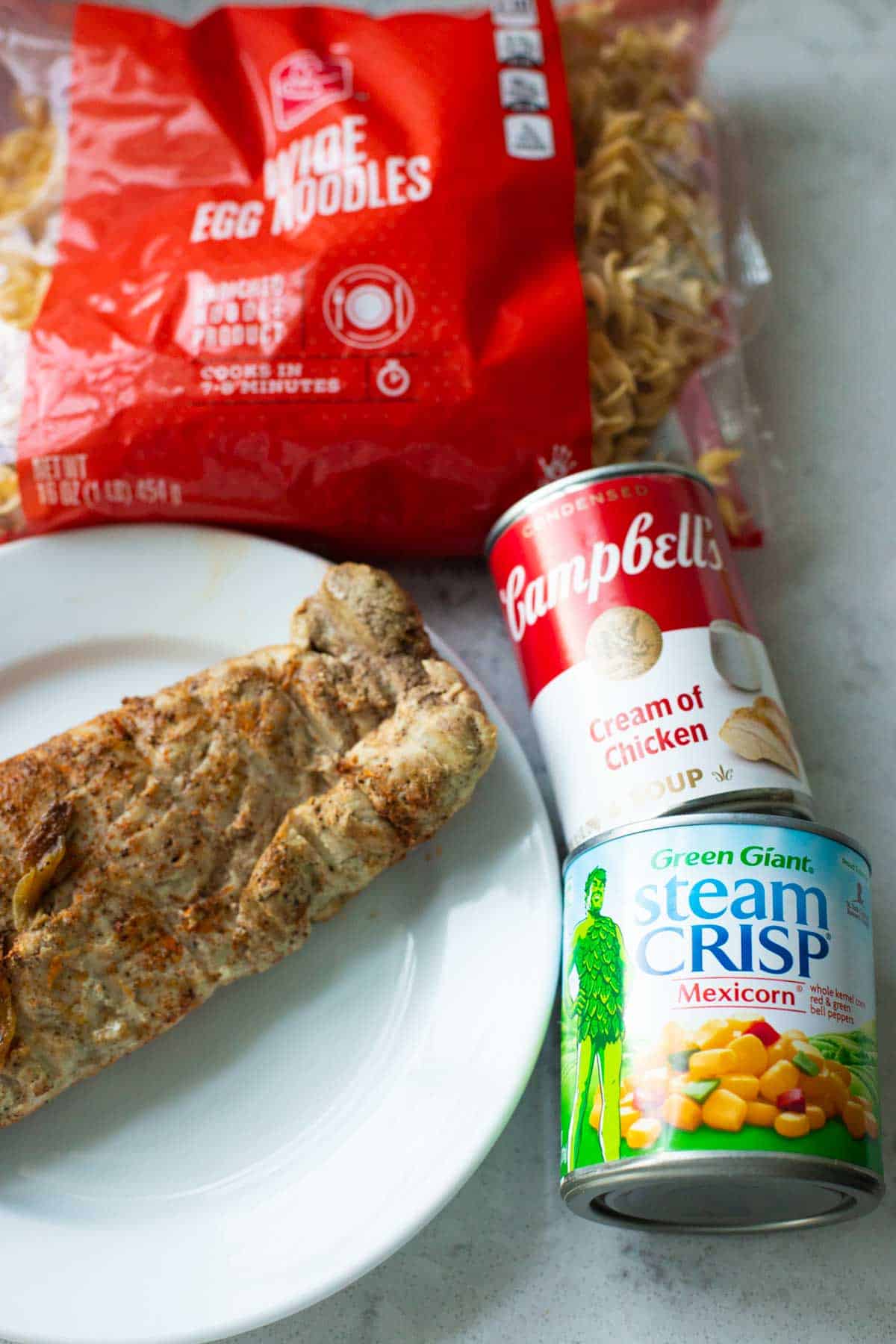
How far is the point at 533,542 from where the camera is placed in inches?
53.4

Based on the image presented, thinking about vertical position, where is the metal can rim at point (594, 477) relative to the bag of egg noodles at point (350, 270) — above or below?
below

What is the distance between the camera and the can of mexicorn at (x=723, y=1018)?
3.52 feet

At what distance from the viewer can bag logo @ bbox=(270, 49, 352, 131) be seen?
154cm

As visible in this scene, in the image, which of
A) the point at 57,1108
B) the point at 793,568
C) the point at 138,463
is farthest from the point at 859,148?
the point at 57,1108

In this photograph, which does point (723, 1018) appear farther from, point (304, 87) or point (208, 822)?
point (304, 87)

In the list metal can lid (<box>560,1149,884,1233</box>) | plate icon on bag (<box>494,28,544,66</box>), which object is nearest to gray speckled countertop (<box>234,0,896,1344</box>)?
metal can lid (<box>560,1149,884,1233</box>)

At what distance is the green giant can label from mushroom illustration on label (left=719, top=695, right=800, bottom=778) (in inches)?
5.0

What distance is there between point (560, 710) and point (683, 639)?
0.17 m

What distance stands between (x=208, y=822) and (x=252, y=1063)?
340 mm

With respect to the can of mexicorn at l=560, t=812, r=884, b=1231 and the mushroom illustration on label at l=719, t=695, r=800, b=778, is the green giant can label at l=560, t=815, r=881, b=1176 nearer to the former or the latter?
the can of mexicorn at l=560, t=812, r=884, b=1231

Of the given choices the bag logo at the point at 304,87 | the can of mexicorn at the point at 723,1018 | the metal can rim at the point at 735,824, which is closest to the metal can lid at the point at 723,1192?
the can of mexicorn at the point at 723,1018

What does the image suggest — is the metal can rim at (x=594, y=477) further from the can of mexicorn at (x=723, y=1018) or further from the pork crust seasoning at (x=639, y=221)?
the can of mexicorn at (x=723, y=1018)

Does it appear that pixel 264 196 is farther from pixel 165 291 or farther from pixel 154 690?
pixel 154 690

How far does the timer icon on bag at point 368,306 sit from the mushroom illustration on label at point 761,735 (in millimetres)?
673
